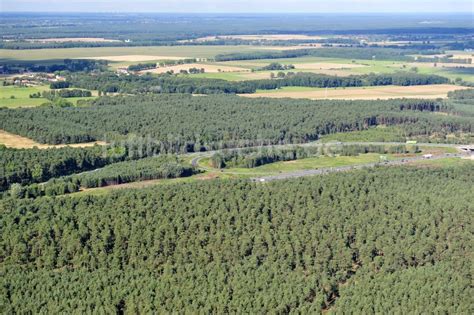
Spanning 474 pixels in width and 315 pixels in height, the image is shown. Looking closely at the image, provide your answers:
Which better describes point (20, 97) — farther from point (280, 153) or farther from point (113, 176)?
point (113, 176)

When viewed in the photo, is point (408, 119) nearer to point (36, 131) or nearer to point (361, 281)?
point (36, 131)

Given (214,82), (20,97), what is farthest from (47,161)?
(214,82)

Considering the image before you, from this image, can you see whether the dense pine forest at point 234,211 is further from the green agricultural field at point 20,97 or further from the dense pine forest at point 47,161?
the green agricultural field at point 20,97

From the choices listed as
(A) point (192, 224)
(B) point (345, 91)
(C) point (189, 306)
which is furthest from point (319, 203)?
(B) point (345, 91)

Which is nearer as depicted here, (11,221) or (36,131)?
(11,221)

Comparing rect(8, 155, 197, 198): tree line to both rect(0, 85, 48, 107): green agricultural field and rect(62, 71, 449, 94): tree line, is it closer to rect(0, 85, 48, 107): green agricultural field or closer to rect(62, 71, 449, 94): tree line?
rect(0, 85, 48, 107): green agricultural field

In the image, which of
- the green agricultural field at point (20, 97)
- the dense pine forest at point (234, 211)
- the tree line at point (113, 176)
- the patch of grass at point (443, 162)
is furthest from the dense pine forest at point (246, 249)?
the green agricultural field at point (20, 97)
